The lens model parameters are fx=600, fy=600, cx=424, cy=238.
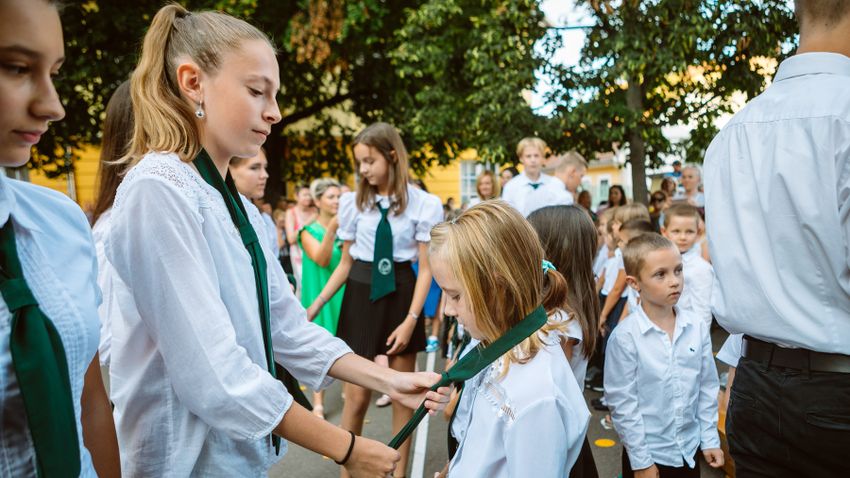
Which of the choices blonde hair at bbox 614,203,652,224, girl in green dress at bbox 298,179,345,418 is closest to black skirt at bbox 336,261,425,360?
girl in green dress at bbox 298,179,345,418

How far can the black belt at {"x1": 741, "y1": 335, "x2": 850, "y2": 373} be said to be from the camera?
1.67 metres

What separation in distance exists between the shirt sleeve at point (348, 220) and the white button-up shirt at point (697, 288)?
7.17 ft

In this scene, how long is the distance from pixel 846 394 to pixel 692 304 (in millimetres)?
2417

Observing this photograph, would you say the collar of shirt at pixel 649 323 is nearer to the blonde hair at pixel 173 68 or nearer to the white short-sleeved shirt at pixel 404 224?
the white short-sleeved shirt at pixel 404 224

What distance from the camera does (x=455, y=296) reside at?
188cm

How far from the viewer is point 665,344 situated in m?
2.71

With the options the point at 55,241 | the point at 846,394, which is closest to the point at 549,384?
the point at 846,394

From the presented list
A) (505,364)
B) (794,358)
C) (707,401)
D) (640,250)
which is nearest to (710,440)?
(707,401)

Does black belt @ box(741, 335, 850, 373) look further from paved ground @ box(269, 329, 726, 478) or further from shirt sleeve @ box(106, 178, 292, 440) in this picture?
paved ground @ box(269, 329, 726, 478)

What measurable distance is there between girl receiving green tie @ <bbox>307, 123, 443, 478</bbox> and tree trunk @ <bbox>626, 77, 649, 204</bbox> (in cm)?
676

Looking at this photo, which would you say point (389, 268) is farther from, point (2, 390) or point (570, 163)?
point (570, 163)

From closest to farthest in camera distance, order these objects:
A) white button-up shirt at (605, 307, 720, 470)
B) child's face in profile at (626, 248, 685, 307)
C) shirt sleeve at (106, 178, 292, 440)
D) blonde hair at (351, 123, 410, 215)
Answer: shirt sleeve at (106, 178, 292, 440) → white button-up shirt at (605, 307, 720, 470) → child's face in profile at (626, 248, 685, 307) → blonde hair at (351, 123, 410, 215)

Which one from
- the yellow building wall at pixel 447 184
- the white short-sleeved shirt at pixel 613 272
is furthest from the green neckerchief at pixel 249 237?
the yellow building wall at pixel 447 184

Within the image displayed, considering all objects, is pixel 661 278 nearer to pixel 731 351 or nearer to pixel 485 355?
pixel 731 351
